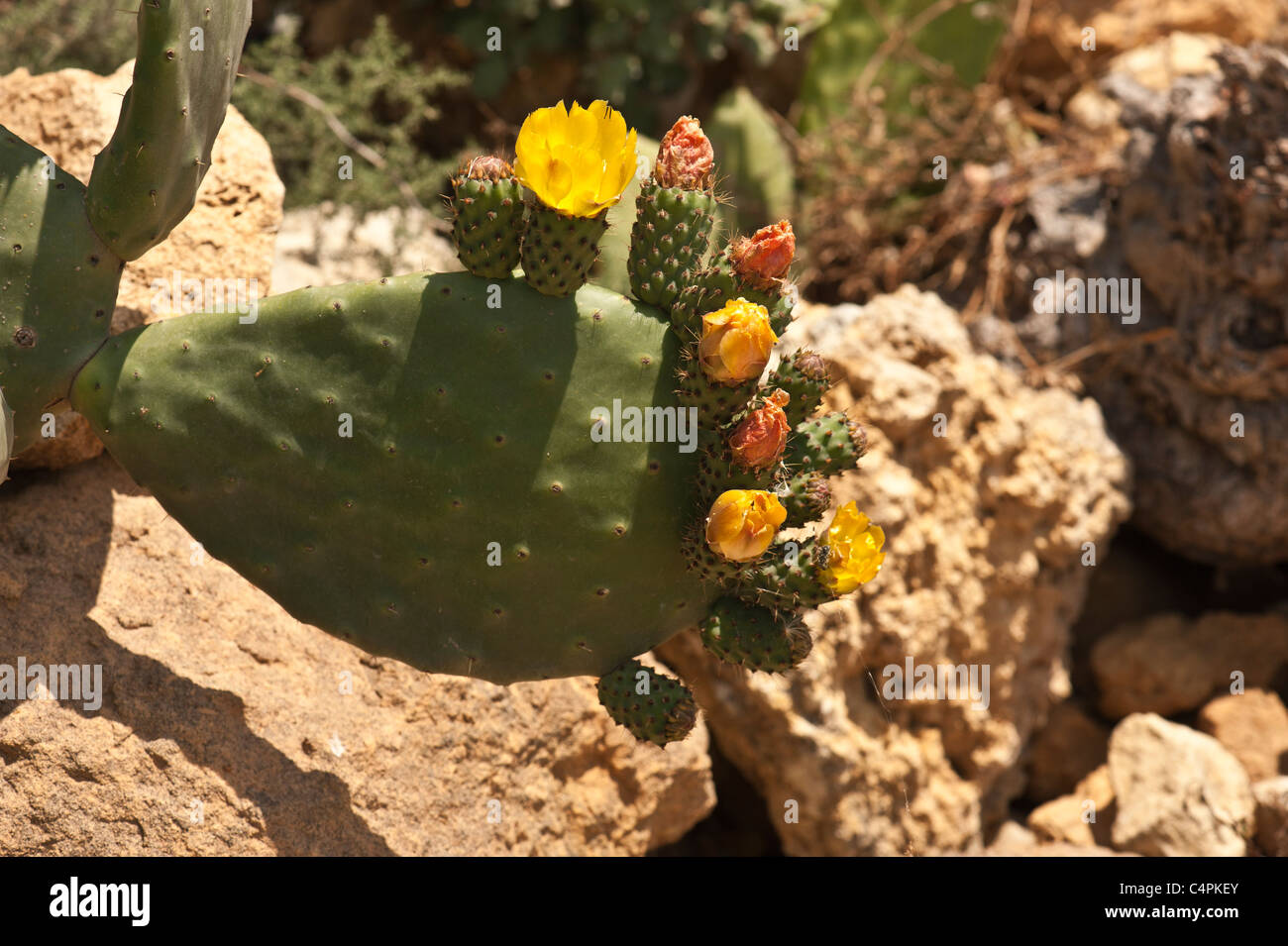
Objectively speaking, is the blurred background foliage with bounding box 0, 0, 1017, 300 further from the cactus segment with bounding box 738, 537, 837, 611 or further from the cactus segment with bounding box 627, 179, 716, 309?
the cactus segment with bounding box 738, 537, 837, 611

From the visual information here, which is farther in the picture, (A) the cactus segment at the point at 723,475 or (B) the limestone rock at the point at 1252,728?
(B) the limestone rock at the point at 1252,728

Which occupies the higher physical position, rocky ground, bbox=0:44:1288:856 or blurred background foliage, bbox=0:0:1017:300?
blurred background foliage, bbox=0:0:1017:300

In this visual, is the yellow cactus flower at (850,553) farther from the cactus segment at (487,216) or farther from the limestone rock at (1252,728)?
the limestone rock at (1252,728)

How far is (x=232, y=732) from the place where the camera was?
2488mm

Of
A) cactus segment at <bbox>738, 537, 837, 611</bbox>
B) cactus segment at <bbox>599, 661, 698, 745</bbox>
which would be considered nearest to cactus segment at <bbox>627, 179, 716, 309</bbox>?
cactus segment at <bbox>738, 537, 837, 611</bbox>

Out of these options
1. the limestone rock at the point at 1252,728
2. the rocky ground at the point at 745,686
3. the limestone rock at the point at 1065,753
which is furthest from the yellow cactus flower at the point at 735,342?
the limestone rock at the point at 1252,728

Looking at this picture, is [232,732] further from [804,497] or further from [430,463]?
[804,497]

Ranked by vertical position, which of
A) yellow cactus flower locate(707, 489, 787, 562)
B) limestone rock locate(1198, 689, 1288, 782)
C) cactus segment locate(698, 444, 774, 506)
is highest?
cactus segment locate(698, 444, 774, 506)

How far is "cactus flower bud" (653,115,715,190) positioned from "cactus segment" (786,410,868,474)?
486mm

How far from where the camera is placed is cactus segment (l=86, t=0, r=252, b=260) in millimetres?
1980

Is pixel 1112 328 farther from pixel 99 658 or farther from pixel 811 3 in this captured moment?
pixel 99 658

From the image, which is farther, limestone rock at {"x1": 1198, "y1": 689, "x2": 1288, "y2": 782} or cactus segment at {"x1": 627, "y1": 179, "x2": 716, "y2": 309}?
limestone rock at {"x1": 1198, "y1": 689, "x2": 1288, "y2": 782}

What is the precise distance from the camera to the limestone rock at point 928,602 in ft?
11.0

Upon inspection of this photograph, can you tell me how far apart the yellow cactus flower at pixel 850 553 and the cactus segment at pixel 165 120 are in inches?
52.5
